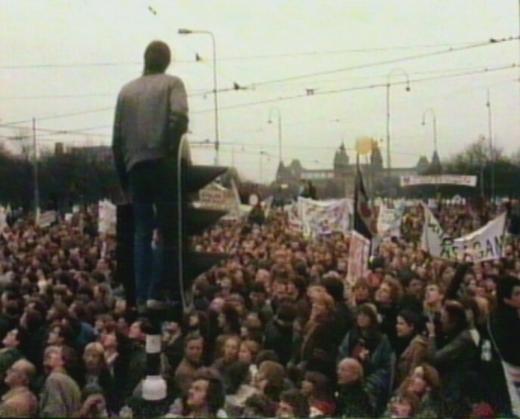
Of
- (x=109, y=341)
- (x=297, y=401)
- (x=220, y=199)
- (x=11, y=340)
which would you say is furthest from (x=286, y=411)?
(x=11, y=340)

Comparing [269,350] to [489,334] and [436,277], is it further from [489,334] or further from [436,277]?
[436,277]

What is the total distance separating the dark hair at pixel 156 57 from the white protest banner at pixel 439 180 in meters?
2.89

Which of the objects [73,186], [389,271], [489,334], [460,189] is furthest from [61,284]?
[460,189]

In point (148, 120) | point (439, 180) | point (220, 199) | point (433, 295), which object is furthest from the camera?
point (439, 180)

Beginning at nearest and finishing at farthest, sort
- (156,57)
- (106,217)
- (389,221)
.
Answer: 1. (156,57)
2. (106,217)
3. (389,221)

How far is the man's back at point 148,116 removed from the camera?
6.12m

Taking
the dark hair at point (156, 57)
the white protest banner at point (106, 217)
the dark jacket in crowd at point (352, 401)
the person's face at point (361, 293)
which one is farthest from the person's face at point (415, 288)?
the dark hair at point (156, 57)

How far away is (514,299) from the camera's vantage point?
6.29m

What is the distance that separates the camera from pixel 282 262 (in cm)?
801

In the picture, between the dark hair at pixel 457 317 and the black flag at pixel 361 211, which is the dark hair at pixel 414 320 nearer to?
the dark hair at pixel 457 317

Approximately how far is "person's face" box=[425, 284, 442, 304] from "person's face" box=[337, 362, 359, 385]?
1429mm

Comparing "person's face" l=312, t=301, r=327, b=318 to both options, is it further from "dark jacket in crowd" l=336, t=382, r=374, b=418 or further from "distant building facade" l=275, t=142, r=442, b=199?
"distant building facade" l=275, t=142, r=442, b=199

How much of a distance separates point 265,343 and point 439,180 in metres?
3.88

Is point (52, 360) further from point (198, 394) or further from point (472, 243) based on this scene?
point (472, 243)
